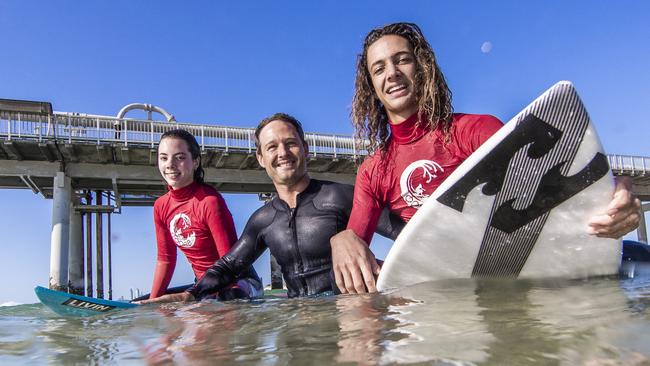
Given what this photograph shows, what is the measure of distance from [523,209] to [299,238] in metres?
1.82

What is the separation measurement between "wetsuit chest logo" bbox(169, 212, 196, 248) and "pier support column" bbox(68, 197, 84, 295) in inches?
600

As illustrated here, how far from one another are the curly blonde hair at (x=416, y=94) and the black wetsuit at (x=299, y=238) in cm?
55

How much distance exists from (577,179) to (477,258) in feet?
2.04

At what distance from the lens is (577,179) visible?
230 centimetres

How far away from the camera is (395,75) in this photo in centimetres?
319

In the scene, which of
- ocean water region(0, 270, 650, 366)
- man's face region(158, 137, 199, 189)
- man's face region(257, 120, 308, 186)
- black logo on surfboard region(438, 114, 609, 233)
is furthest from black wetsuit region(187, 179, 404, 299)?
ocean water region(0, 270, 650, 366)

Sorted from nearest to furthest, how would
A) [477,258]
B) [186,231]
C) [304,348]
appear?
[304,348], [477,258], [186,231]

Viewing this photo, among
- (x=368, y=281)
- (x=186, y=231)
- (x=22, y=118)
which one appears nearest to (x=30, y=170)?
(x=22, y=118)

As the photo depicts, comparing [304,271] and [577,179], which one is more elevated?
[577,179]

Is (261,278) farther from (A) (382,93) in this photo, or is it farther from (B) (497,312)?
(B) (497,312)

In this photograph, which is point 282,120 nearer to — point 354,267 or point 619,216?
point 354,267

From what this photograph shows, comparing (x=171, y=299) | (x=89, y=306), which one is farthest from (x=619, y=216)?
(x=89, y=306)

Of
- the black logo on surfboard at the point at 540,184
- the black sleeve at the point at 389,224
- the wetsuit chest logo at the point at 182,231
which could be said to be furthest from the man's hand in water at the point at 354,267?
the wetsuit chest logo at the point at 182,231

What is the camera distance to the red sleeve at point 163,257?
5.08 m
